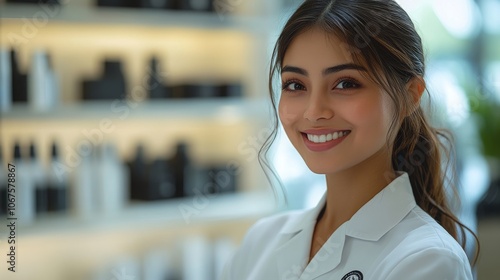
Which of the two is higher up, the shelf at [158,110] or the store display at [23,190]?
the shelf at [158,110]

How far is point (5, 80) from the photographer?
2.50 meters

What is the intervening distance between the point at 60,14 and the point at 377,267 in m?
1.91

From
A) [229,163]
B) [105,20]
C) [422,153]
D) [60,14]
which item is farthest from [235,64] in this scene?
[422,153]

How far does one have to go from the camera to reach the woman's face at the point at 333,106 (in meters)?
1.12

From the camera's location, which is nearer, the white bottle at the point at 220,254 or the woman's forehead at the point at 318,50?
the woman's forehead at the point at 318,50

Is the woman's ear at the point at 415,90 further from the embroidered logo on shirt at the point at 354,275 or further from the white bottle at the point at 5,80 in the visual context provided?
the white bottle at the point at 5,80

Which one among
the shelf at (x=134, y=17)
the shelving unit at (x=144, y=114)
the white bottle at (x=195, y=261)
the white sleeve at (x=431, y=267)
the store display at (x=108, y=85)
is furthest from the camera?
the white bottle at (x=195, y=261)

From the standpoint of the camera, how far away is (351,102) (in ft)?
3.66

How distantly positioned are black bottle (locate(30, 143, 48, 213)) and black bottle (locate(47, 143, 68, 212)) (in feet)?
0.06

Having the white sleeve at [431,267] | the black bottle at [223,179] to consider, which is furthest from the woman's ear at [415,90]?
the black bottle at [223,179]

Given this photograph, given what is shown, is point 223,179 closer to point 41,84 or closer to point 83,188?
point 83,188

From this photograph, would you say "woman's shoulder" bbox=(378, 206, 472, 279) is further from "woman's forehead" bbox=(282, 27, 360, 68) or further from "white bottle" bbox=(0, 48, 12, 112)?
"white bottle" bbox=(0, 48, 12, 112)

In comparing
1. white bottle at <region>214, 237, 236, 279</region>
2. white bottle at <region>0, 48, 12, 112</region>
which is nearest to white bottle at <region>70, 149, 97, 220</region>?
white bottle at <region>0, 48, 12, 112</region>

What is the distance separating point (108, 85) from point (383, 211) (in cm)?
180
